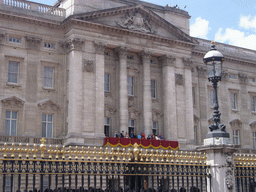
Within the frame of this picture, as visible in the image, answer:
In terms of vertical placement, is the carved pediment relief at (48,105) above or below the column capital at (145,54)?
below

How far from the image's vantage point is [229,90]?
175 feet

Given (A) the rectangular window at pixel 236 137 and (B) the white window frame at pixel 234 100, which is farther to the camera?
(B) the white window frame at pixel 234 100

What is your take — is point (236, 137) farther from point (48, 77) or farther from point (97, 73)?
point (48, 77)

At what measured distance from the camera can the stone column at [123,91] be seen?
136 ft

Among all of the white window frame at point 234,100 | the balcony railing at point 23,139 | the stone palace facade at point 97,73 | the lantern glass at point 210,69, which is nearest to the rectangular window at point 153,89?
the stone palace facade at point 97,73

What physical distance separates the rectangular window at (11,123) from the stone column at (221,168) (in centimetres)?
2639

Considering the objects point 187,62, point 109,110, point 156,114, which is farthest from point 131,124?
point 187,62

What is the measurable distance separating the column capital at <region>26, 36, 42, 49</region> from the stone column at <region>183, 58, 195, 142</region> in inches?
660

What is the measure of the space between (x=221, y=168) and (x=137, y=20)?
104 feet

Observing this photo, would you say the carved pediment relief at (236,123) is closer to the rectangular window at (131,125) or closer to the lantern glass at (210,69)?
the rectangular window at (131,125)

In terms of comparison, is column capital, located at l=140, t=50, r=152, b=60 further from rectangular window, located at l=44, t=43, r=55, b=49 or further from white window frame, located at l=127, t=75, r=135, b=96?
rectangular window, located at l=44, t=43, r=55, b=49

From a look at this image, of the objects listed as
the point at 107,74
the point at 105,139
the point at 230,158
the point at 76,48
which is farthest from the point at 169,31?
the point at 230,158

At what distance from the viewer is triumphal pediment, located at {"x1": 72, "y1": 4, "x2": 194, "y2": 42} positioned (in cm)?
4144

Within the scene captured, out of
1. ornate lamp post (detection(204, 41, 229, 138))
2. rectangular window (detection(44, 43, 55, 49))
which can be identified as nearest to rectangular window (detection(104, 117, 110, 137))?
rectangular window (detection(44, 43, 55, 49))
